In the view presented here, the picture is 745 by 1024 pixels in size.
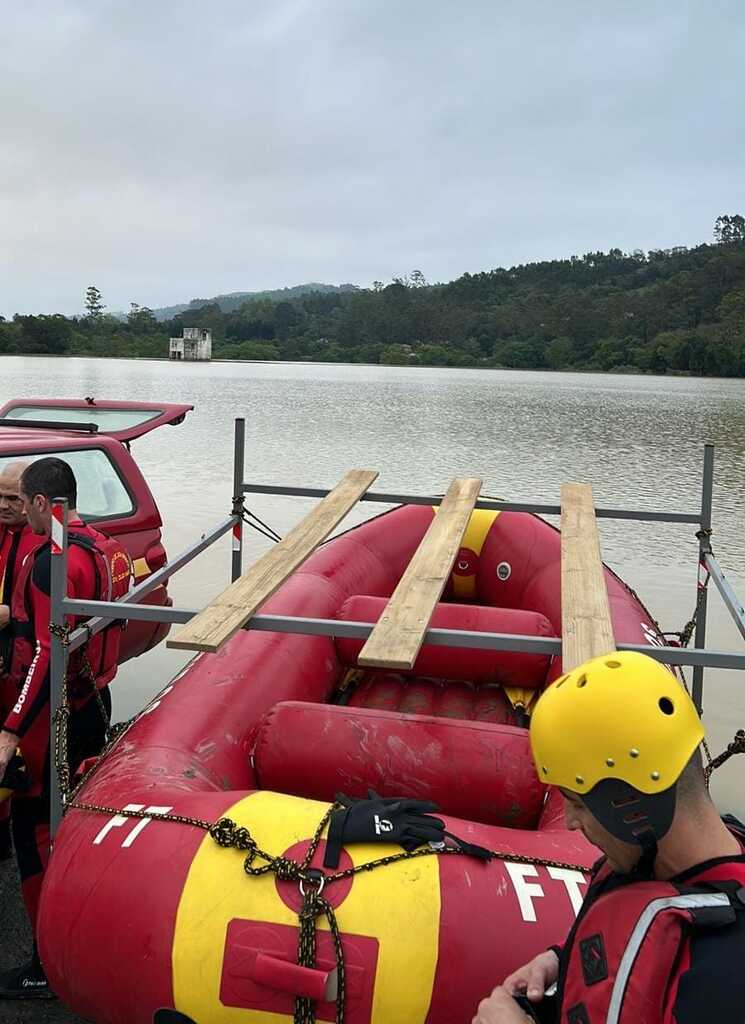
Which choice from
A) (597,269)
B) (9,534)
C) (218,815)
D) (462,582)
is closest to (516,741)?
(218,815)

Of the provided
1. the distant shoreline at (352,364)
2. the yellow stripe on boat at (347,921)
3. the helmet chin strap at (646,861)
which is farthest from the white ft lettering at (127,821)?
the distant shoreline at (352,364)

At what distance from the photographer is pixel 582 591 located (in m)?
3.30

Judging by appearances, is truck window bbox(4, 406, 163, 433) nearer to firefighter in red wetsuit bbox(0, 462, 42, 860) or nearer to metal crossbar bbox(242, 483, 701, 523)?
metal crossbar bbox(242, 483, 701, 523)

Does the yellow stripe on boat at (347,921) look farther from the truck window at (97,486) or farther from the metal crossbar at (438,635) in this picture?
the truck window at (97,486)

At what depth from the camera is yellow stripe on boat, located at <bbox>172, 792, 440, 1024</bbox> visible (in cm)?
210

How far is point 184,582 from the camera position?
9602 mm

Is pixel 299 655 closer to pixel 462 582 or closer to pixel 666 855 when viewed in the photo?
pixel 462 582

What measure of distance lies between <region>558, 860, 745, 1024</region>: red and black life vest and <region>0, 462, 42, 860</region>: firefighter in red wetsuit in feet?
7.64

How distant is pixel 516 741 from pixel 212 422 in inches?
989

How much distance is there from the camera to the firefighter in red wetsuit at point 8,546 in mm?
3246

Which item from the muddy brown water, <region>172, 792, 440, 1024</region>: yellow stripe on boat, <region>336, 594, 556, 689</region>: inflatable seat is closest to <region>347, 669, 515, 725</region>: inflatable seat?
<region>336, 594, 556, 689</region>: inflatable seat

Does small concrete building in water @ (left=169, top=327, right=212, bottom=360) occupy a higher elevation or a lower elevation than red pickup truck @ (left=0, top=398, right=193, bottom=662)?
higher

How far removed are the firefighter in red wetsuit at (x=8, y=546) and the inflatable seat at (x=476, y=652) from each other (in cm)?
134

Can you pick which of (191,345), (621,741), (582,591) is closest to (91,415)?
(582,591)
